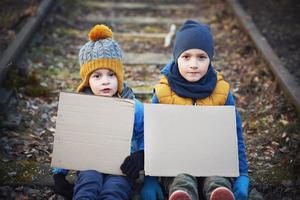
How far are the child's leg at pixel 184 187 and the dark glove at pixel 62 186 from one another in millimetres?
781

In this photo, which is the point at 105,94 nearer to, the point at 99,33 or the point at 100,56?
the point at 100,56

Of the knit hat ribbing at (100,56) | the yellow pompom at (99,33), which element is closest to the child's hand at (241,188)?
the knit hat ribbing at (100,56)

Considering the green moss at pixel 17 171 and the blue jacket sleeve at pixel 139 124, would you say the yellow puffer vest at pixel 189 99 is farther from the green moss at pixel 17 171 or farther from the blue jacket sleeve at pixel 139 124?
the green moss at pixel 17 171

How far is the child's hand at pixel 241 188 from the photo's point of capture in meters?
3.24

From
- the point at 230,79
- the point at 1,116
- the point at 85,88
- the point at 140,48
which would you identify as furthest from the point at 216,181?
the point at 140,48

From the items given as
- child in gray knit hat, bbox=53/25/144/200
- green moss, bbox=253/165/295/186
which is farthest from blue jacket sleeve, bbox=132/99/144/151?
green moss, bbox=253/165/295/186

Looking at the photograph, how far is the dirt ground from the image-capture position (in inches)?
246

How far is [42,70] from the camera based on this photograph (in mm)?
5914

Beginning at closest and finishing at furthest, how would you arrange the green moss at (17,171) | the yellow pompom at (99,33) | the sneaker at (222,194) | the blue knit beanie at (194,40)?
the sneaker at (222,194) → the blue knit beanie at (194,40) → the yellow pompom at (99,33) → the green moss at (17,171)


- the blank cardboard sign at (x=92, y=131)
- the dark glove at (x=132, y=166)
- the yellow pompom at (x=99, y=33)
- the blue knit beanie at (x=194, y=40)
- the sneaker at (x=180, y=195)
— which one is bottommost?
the sneaker at (x=180, y=195)

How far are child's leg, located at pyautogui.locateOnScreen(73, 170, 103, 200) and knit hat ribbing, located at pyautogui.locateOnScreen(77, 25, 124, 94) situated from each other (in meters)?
0.68

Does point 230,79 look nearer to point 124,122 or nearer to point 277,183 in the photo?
point 277,183

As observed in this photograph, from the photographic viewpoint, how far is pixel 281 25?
7402 millimetres

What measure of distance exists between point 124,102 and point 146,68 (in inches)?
113
